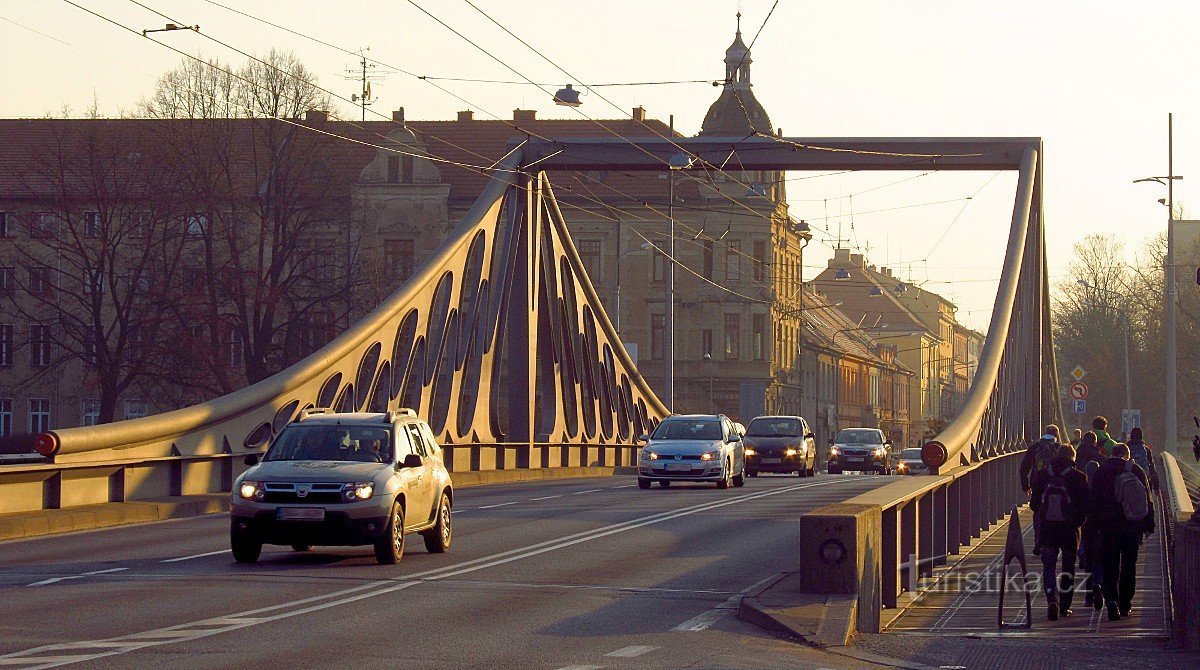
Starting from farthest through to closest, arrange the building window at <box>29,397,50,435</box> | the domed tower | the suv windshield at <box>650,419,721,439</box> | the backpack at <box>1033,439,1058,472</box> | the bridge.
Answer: the domed tower
the building window at <box>29,397,50,435</box>
the suv windshield at <box>650,419,721,439</box>
the backpack at <box>1033,439,1058,472</box>
the bridge

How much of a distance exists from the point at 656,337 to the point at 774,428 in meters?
43.5

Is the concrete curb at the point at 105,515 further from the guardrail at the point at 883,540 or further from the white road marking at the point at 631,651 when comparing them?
the white road marking at the point at 631,651

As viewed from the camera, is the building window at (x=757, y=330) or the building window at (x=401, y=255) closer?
the building window at (x=401, y=255)

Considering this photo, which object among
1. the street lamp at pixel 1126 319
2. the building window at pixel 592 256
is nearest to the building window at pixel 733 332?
the building window at pixel 592 256

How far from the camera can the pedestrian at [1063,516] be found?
1555cm

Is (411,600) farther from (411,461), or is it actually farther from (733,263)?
(733,263)

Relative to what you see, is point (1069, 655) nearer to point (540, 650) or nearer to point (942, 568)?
point (540, 650)

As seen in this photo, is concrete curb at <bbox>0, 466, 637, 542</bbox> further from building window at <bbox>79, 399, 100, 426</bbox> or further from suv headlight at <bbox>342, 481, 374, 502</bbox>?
building window at <bbox>79, 399, 100, 426</bbox>

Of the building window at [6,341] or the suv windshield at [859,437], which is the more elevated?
the building window at [6,341]

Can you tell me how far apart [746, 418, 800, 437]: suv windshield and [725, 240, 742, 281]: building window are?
141ft

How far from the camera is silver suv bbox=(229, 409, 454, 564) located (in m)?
16.3

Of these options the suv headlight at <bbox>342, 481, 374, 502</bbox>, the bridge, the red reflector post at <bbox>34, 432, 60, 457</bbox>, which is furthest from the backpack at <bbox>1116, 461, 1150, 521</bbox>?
the red reflector post at <bbox>34, 432, 60, 457</bbox>

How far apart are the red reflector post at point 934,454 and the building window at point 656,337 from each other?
6737 centimetres

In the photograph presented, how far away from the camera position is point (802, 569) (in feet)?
44.5
